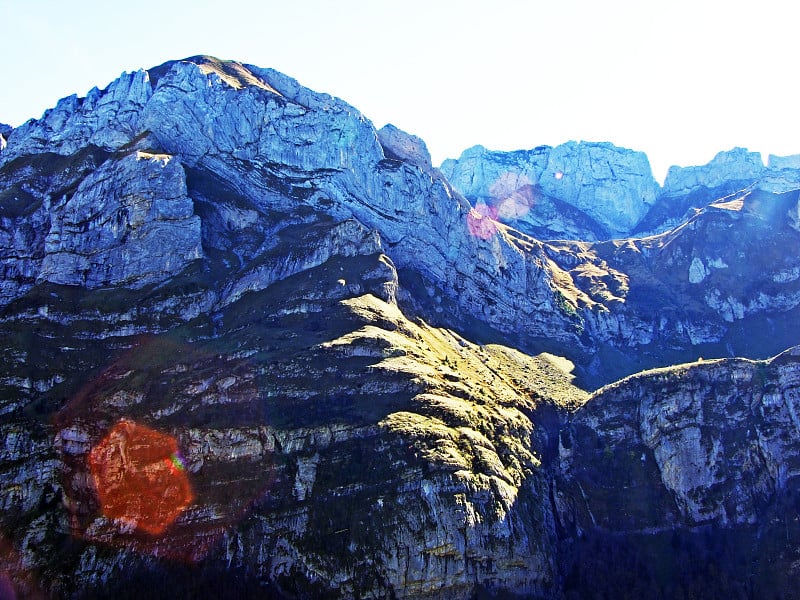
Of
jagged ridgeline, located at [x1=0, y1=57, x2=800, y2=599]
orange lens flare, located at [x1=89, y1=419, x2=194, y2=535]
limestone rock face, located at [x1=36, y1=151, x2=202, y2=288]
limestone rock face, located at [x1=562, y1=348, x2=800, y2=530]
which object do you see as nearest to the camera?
jagged ridgeline, located at [x1=0, y1=57, x2=800, y2=599]

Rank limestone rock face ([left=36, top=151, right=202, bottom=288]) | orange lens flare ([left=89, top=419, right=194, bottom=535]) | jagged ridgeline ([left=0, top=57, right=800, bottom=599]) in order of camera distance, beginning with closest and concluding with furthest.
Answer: jagged ridgeline ([left=0, top=57, right=800, bottom=599]) → orange lens flare ([left=89, top=419, right=194, bottom=535]) → limestone rock face ([left=36, top=151, right=202, bottom=288])

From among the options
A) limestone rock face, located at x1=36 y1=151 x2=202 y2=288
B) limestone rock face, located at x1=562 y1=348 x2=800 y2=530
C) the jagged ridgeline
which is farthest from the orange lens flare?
limestone rock face, located at x1=562 y1=348 x2=800 y2=530

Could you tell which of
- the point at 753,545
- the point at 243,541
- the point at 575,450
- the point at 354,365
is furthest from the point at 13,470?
the point at 753,545

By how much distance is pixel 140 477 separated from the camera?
133m

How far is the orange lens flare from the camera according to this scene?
5034 inches

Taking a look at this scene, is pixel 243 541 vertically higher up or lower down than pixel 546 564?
higher up

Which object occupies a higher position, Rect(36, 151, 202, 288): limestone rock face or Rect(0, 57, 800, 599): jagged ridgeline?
Rect(36, 151, 202, 288): limestone rock face

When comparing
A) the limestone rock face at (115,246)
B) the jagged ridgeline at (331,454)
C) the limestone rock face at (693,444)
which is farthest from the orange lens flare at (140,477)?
the limestone rock face at (693,444)

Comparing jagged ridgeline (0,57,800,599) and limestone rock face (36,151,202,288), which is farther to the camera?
limestone rock face (36,151,202,288)

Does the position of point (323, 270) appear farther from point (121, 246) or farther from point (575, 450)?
point (575, 450)

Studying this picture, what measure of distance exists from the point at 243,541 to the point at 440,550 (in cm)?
3647

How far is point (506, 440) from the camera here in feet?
511

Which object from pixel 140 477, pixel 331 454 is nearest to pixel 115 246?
pixel 140 477

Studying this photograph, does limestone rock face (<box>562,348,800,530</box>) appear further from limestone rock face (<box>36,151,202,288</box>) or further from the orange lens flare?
limestone rock face (<box>36,151,202,288</box>)
